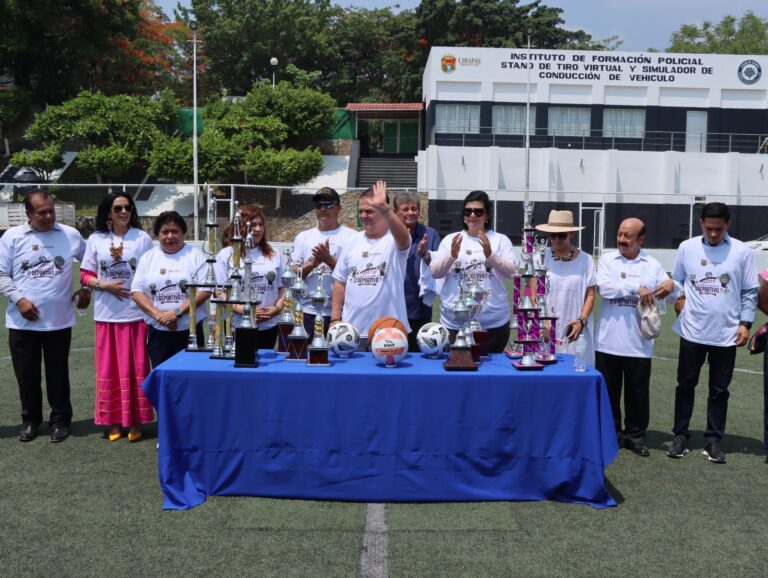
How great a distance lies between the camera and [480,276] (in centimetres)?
545

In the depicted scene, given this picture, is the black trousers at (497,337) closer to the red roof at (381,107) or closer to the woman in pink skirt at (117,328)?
the woman in pink skirt at (117,328)

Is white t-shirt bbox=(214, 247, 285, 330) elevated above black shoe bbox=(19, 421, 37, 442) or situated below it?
above

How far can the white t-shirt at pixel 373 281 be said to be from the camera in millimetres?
5039

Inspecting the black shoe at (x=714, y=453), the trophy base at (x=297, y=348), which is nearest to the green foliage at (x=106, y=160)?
the trophy base at (x=297, y=348)

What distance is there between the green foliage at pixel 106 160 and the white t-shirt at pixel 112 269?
2812 cm

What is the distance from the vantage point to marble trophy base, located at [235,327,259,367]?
14.8 feet

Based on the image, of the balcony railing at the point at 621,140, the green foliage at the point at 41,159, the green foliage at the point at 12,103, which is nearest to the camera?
the balcony railing at the point at 621,140

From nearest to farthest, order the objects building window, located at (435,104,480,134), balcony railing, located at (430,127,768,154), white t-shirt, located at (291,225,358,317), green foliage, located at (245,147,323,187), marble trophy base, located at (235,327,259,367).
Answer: marble trophy base, located at (235,327,259,367) < white t-shirt, located at (291,225,358,317) < balcony railing, located at (430,127,768,154) < green foliage, located at (245,147,323,187) < building window, located at (435,104,480,134)

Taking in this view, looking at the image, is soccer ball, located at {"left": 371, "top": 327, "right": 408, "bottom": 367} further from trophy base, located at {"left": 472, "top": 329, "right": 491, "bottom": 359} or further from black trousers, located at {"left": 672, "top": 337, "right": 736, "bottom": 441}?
black trousers, located at {"left": 672, "top": 337, "right": 736, "bottom": 441}

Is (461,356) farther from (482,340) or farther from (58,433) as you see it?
(58,433)

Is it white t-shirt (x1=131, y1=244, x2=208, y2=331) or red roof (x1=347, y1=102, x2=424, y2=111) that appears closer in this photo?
white t-shirt (x1=131, y1=244, x2=208, y2=331)

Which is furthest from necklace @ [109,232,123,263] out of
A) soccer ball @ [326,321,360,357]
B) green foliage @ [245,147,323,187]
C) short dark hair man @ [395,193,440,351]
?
green foliage @ [245,147,323,187]

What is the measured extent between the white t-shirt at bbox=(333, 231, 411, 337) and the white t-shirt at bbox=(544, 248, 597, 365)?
3.82 ft

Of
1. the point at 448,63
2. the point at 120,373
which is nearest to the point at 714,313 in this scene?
the point at 120,373
